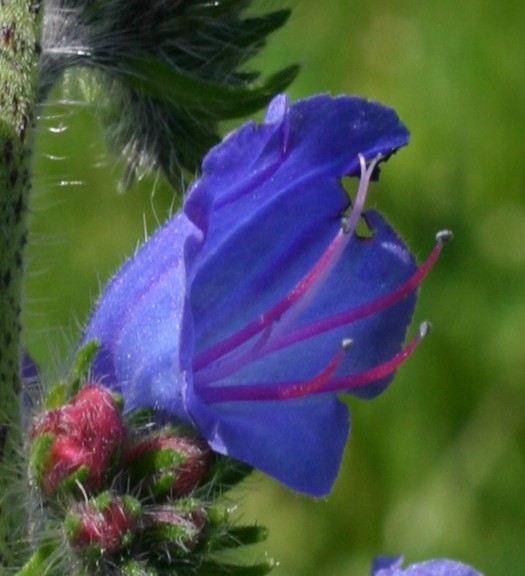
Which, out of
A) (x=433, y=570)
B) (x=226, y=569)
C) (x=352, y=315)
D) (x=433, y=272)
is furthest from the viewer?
(x=433, y=272)

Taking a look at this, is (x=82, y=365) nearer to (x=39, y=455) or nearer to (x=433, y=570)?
(x=39, y=455)

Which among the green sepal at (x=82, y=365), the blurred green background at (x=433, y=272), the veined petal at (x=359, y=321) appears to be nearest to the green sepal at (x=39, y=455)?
the green sepal at (x=82, y=365)

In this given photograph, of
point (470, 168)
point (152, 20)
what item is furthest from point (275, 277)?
point (470, 168)

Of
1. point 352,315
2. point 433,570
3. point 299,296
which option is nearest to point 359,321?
point 352,315

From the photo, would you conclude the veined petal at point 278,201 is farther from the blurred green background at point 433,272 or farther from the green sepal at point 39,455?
the blurred green background at point 433,272

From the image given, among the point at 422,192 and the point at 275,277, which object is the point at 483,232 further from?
the point at 275,277

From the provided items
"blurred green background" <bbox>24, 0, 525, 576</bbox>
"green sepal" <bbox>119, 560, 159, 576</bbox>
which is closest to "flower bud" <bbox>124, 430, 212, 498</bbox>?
"green sepal" <bbox>119, 560, 159, 576</bbox>
